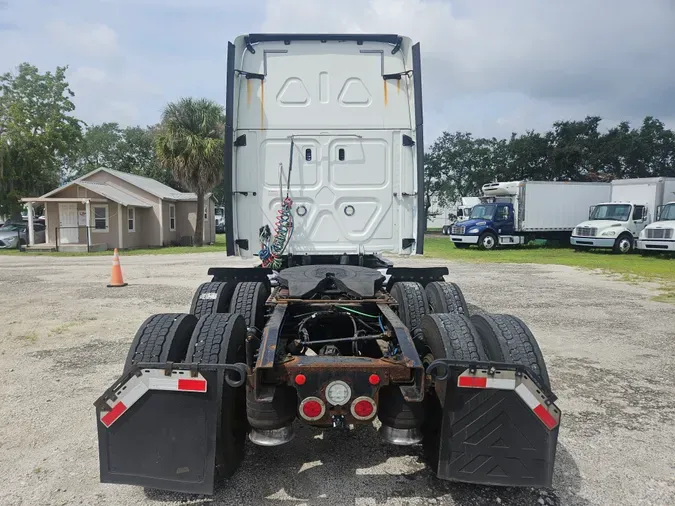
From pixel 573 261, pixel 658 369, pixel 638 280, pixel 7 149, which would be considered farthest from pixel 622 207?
pixel 7 149

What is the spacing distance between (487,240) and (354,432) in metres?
21.9

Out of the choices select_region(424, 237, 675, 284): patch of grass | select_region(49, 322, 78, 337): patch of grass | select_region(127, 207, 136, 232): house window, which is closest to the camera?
select_region(49, 322, 78, 337): patch of grass

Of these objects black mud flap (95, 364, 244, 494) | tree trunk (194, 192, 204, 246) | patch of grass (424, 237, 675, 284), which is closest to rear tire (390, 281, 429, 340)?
black mud flap (95, 364, 244, 494)

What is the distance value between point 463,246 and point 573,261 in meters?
7.31

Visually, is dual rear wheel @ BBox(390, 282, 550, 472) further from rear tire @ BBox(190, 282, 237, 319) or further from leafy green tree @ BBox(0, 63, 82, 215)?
leafy green tree @ BBox(0, 63, 82, 215)

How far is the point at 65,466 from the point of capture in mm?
3424

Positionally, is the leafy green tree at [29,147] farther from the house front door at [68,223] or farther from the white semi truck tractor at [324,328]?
the white semi truck tractor at [324,328]

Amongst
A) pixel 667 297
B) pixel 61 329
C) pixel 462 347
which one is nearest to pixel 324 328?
pixel 462 347

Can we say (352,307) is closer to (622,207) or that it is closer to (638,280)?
(638,280)

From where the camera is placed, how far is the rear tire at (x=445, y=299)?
4.91 m

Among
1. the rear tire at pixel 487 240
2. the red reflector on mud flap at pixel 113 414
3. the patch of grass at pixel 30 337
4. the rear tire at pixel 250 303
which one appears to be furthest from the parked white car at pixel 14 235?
the red reflector on mud flap at pixel 113 414

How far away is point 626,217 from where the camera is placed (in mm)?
22562

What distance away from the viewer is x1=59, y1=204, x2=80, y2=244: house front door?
2533 centimetres

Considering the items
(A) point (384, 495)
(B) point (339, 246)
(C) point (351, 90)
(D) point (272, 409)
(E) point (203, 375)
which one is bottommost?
(A) point (384, 495)
